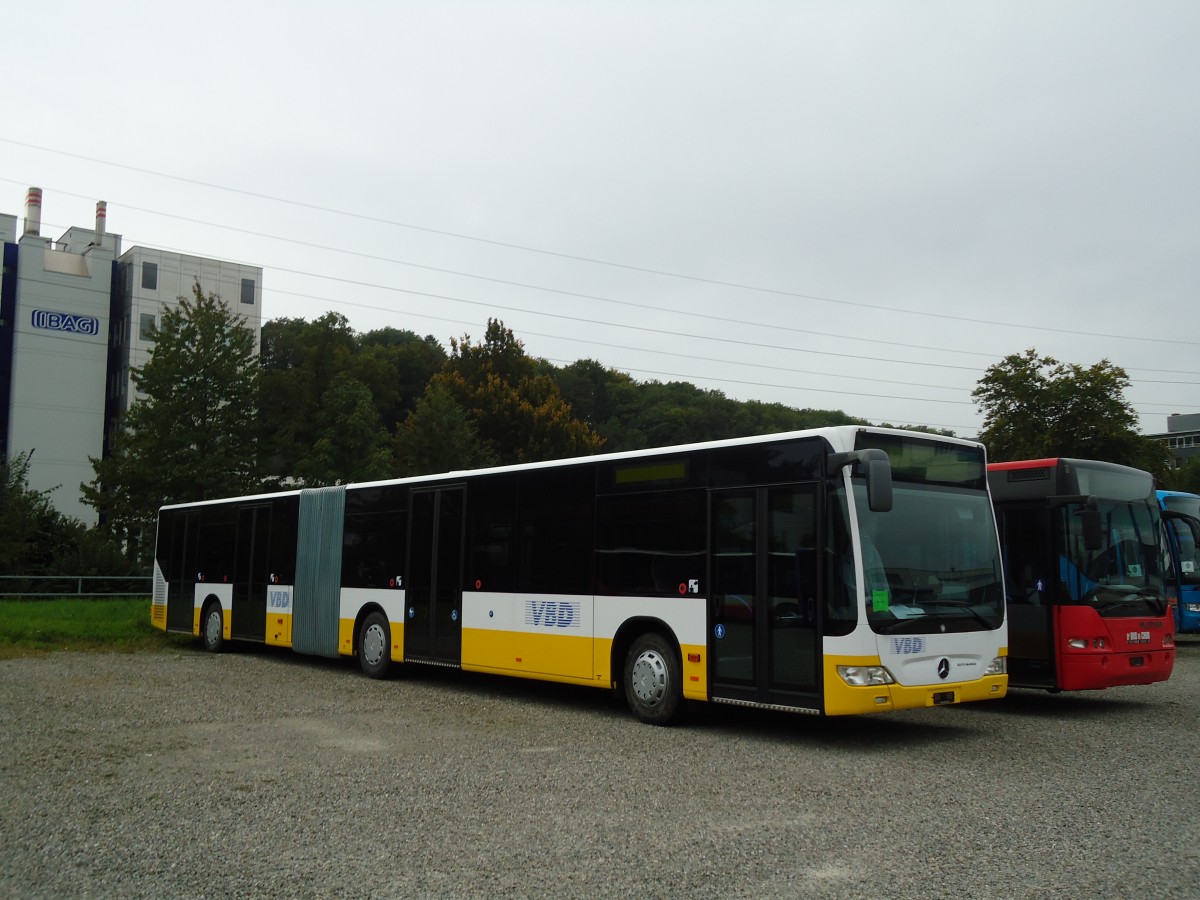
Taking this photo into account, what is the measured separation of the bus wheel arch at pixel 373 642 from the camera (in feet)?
53.7

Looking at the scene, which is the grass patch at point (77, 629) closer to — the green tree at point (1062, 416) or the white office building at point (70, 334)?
the green tree at point (1062, 416)

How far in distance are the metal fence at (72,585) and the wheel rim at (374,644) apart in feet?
55.1

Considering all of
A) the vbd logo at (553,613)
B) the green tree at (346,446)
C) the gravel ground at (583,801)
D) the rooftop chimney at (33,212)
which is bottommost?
the gravel ground at (583,801)

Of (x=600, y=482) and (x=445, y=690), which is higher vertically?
(x=600, y=482)

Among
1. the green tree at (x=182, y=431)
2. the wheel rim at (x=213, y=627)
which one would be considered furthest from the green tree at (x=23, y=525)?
Result: the wheel rim at (x=213, y=627)

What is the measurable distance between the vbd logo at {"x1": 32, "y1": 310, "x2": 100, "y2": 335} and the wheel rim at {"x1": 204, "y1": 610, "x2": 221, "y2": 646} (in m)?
54.0

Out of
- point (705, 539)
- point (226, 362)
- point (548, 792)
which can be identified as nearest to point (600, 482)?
point (705, 539)

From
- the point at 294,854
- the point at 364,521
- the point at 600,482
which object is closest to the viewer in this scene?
the point at 294,854

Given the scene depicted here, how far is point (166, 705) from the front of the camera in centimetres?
1305

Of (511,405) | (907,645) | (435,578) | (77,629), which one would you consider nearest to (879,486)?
(907,645)

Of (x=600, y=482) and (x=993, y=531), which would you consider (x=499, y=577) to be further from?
(x=993, y=531)

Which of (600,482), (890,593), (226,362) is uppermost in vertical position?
(226,362)

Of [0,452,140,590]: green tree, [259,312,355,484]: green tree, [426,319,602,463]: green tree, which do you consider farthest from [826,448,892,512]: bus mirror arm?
[426,319,602,463]: green tree

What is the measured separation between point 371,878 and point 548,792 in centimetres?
242
